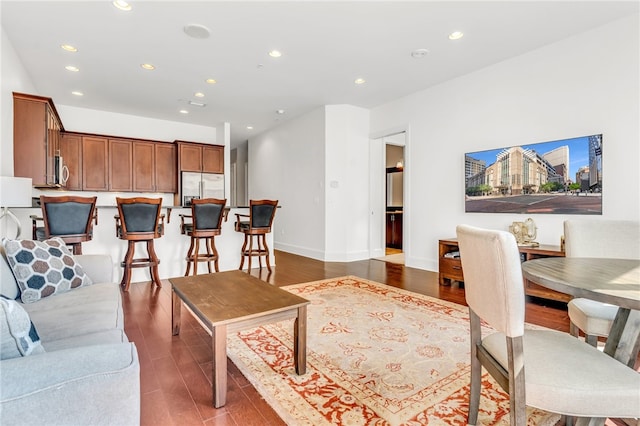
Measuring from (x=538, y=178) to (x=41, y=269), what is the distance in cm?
479

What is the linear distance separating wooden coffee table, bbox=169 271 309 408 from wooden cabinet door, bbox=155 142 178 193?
5.04 metres

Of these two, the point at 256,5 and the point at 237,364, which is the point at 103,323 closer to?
the point at 237,364

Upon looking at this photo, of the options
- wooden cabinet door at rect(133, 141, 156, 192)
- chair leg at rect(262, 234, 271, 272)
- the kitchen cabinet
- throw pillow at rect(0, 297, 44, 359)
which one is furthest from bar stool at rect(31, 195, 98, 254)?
the kitchen cabinet

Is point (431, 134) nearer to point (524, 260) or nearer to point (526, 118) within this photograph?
point (526, 118)

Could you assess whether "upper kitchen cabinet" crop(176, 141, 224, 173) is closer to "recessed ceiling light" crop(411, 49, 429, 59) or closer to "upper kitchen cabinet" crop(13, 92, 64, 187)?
"upper kitchen cabinet" crop(13, 92, 64, 187)

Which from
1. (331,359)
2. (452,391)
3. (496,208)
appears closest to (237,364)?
(331,359)

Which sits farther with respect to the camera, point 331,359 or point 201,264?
point 201,264

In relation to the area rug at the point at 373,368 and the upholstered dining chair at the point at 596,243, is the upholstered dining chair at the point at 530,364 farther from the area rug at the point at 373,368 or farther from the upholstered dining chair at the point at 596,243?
the upholstered dining chair at the point at 596,243

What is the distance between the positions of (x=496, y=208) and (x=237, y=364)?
3.73 meters

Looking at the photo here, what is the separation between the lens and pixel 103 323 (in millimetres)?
1646

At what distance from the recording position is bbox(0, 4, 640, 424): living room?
3.28 metres

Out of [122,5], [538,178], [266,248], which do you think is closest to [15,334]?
[122,5]

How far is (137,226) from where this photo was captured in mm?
3900

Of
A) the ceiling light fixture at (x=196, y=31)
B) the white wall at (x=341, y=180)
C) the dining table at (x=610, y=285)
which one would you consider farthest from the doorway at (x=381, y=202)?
the dining table at (x=610, y=285)
